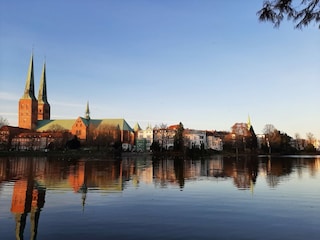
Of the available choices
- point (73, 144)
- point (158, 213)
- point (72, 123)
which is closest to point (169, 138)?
point (73, 144)

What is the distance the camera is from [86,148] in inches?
4313

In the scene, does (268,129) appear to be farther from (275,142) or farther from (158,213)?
(158,213)

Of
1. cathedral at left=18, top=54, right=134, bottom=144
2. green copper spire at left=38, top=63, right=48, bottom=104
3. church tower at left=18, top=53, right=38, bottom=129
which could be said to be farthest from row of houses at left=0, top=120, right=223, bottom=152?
green copper spire at left=38, top=63, right=48, bottom=104

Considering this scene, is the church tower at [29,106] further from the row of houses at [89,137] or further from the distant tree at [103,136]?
the distant tree at [103,136]

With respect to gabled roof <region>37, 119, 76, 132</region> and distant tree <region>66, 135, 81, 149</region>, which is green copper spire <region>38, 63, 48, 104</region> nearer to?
gabled roof <region>37, 119, 76, 132</region>

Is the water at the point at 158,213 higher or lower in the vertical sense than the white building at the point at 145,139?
lower

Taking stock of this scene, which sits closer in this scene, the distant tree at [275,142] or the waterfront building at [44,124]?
the waterfront building at [44,124]

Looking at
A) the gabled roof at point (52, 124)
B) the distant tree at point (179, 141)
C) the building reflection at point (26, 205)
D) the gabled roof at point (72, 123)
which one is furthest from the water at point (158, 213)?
the gabled roof at point (52, 124)

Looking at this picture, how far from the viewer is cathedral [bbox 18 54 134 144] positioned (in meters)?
135

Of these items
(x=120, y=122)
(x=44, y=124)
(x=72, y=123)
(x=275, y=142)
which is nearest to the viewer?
(x=275, y=142)

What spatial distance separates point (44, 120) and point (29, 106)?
1097 centimetres

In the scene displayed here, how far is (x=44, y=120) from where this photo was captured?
146 meters

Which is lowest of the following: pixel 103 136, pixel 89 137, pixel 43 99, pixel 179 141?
pixel 179 141

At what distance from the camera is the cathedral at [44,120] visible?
13512 centimetres
